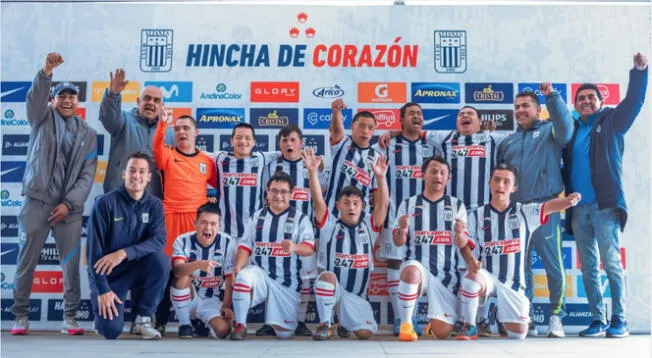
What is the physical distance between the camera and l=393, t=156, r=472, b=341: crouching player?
4309mm

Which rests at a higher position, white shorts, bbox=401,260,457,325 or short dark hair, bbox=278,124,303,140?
short dark hair, bbox=278,124,303,140

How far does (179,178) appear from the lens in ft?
15.5

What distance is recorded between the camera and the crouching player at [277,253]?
4.34m

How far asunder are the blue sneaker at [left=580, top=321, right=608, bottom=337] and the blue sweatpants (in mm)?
3256

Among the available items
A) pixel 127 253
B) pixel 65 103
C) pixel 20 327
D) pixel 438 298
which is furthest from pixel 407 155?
pixel 20 327

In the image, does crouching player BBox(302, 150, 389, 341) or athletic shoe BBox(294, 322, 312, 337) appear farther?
athletic shoe BBox(294, 322, 312, 337)

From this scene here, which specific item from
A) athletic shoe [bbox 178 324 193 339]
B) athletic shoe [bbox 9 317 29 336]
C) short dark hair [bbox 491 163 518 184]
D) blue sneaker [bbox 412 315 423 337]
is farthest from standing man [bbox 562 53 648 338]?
athletic shoe [bbox 9 317 29 336]

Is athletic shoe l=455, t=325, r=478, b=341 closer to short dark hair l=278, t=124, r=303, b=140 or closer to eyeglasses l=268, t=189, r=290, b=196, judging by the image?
eyeglasses l=268, t=189, r=290, b=196

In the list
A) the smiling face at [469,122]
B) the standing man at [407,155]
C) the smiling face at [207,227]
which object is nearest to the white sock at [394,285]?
the standing man at [407,155]

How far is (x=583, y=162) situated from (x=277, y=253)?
267cm

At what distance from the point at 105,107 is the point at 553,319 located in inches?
157

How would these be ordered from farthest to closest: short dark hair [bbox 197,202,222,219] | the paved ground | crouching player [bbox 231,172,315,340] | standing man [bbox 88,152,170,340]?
short dark hair [bbox 197,202,222,219] → crouching player [bbox 231,172,315,340] → standing man [bbox 88,152,170,340] → the paved ground

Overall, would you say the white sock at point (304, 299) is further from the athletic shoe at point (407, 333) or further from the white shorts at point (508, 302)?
the white shorts at point (508, 302)

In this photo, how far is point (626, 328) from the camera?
4676mm
